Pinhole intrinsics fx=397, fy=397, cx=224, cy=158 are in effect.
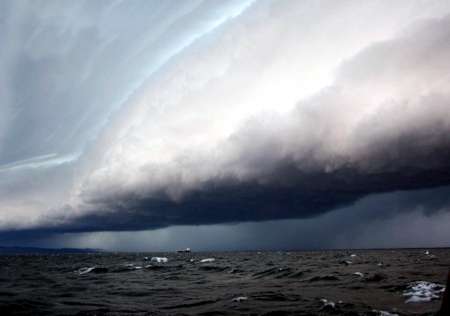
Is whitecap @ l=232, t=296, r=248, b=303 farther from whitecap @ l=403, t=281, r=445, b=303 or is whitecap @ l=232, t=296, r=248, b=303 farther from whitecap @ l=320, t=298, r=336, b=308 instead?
whitecap @ l=403, t=281, r=445, b=303

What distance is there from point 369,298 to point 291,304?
16.5 feet

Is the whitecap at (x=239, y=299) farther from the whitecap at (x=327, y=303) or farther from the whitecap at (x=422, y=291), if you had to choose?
the whitecap at (x=422, y=291)

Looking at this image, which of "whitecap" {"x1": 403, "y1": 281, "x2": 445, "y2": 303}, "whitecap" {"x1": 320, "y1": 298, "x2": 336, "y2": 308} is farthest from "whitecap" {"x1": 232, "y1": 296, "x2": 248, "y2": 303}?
"whitecap" {"x1": 403, "y1": 281, "x2": 445, "y2": 303}

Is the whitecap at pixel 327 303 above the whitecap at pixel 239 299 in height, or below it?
above

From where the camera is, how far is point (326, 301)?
77.0 ft

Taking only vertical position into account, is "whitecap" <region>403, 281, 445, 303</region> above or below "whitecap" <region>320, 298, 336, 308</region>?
below

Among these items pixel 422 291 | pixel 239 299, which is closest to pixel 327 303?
pixel 239 299

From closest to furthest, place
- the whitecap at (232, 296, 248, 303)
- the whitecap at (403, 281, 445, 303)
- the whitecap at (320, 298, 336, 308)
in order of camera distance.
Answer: the whitecap at (320, 298, 336, 308) < the whitecap at (403, 281, 445, 303) < the whitecap at (232, 296, 248, 303)

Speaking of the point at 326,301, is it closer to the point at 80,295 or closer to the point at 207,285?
the point at 207,285

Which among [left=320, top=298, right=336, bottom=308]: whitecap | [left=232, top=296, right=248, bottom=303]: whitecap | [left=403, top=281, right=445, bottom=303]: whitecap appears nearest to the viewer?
[left=320, top=298, right=336, bottom=308]: whitecap

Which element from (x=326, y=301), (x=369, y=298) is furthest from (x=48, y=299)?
(x=369, y=298)

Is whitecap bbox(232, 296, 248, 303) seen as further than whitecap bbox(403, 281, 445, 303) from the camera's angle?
Yes

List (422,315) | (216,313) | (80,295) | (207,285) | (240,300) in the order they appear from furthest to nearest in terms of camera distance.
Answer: (207,285) < (80,295) < (240,300) < (216,313) < (422,315)

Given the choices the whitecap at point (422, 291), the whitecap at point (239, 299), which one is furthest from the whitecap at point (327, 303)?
the whitecap at point (239, 299)
